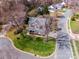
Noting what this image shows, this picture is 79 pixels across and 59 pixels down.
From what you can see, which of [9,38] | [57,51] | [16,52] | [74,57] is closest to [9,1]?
[9,38]

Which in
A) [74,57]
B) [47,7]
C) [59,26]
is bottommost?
[74,57]

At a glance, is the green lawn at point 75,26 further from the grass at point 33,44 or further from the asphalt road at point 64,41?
the grass at point 33,44

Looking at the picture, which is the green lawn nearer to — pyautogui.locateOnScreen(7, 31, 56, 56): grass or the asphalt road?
the asphalt road

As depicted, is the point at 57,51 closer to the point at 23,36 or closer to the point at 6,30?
the point at 23,36

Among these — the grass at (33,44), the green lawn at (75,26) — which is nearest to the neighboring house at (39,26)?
the grass at (33,44)

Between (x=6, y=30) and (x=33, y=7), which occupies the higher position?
(x=33, y=7)

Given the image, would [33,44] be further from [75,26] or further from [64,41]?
[75,26]

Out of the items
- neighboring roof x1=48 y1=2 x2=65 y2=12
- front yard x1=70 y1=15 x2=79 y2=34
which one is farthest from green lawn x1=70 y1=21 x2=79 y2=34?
neighboring roof x1=48 y1=2 x2=65 y2=12
